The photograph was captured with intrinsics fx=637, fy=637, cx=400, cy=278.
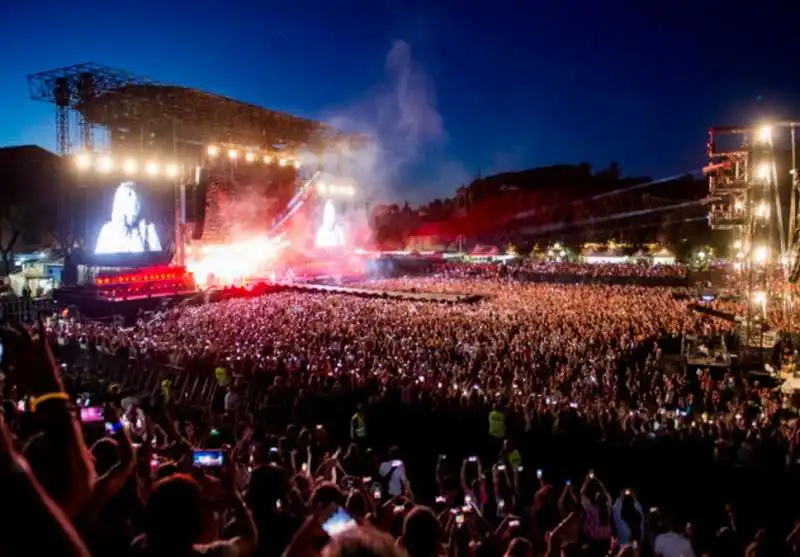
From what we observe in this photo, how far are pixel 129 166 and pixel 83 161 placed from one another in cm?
224

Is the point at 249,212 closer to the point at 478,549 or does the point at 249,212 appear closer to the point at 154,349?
the point at 154,349

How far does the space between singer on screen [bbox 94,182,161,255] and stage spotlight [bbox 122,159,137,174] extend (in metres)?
0.64

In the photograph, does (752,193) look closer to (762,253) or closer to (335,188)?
(762,253)

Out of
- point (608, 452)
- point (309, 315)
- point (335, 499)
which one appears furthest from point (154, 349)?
point (335, 499)

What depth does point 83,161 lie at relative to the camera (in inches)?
1230

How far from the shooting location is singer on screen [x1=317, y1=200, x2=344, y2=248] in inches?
1970

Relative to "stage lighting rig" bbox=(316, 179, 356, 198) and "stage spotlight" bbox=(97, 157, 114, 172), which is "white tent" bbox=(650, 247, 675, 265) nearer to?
"stage lighting rig" bbox=(316, 179, 356, 198)

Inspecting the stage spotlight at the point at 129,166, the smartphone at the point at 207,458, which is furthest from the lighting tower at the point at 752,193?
the stage spotlight at the point at 129,166

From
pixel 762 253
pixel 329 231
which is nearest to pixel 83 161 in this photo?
pixel 329 231

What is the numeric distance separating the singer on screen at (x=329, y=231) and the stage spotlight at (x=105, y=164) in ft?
64.0

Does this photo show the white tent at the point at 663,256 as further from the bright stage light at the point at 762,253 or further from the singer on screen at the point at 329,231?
the bright stage light at the point at 762,253

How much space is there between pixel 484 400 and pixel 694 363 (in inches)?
278

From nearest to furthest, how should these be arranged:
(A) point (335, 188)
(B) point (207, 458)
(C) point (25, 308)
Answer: (B) point (207, 458) < (C) point (25, 308) < (A) point (335, 188)

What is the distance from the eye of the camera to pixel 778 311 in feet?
68.4
